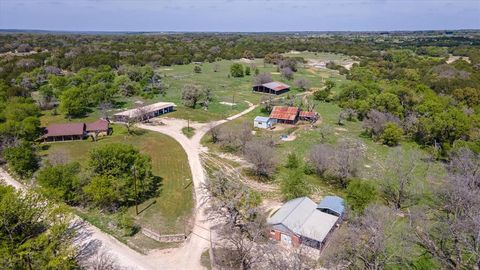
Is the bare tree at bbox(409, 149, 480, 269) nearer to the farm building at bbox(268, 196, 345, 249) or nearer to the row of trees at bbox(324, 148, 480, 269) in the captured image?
the row of trees at bbox(324, 148, 480, 269)

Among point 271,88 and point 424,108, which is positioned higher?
point 424,108

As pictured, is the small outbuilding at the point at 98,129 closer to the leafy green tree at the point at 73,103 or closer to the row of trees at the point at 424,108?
the leafy green tree at the point at 73,103

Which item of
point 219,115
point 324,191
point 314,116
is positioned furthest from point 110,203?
point 314,116

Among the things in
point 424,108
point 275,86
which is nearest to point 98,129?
point 275,86

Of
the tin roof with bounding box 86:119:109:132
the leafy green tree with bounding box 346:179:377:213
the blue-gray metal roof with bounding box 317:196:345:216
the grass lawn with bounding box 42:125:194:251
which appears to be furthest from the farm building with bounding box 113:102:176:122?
the leafy green tree with bounding box 346:179:377:213

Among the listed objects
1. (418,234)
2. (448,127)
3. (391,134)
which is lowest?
(418,234)

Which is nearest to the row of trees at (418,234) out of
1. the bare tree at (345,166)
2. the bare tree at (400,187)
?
the bare tree at (400,187)

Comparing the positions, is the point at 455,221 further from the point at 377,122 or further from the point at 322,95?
the point at 322,95
